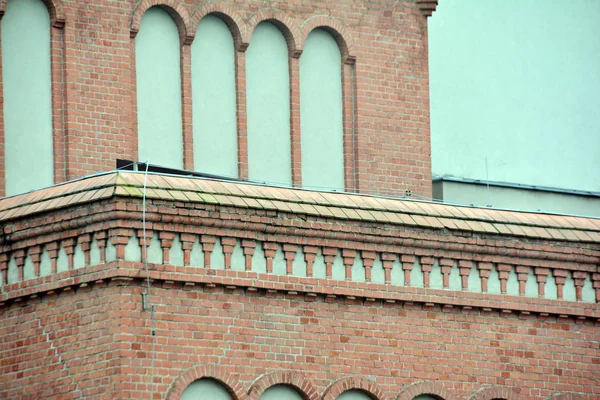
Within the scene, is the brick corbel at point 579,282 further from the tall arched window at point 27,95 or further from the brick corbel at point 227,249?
the tall arched window at point 27,95

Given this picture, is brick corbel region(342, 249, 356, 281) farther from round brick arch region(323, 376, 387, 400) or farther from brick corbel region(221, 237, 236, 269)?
brick corbel region(221, 237, 236, 269)

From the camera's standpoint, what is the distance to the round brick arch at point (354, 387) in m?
28.2

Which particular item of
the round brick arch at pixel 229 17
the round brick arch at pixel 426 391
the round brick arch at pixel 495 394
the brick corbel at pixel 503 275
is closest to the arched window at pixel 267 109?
the round brick arch at pixel 229 17

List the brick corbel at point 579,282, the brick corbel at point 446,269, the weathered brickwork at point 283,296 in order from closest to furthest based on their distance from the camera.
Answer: the weathered brickwork at point 283,296 → the brick corbel at point 446,269 → the brick corbel at point 579,282

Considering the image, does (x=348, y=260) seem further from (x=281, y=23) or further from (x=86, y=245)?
(x=281, y=23)

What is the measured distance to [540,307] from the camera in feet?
99.1

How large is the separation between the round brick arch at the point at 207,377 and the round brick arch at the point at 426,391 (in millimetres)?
2672

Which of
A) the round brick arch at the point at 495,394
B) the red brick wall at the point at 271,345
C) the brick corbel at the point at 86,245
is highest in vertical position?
the brick corbel at the point at 86,245

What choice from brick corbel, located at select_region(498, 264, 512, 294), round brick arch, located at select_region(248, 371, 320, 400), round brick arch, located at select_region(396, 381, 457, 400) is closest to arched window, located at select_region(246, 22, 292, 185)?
brick corbel, located at select_region(498, 264, 512, 294)

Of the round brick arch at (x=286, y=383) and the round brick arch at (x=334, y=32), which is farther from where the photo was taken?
the round brick arch at (x=334, y=32)

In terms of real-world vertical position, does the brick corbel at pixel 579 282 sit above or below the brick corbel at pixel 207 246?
below

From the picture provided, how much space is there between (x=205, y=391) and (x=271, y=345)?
1.19 m

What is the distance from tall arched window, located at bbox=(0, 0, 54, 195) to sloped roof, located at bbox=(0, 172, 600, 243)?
2.02 meters

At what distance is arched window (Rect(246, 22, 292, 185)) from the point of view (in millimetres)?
32688
